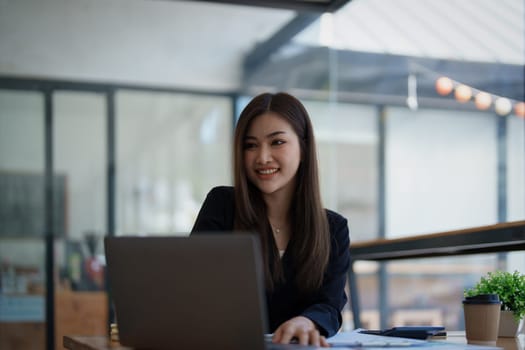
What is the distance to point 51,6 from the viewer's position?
5.45 metres

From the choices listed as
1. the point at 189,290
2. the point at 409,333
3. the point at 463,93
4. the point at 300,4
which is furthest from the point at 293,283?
the point at 300,4

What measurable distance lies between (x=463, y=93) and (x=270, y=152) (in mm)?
3293

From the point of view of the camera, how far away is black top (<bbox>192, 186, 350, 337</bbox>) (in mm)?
1814

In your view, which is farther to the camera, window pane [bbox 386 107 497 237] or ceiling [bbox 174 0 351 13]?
ceiling [bbox 174 0 351 13]

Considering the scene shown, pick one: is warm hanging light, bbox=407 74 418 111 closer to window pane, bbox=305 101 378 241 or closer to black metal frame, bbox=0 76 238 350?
window pane, bbox=305 101 378 241

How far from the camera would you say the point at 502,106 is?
174 inches

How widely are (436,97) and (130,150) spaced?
6.83 ft

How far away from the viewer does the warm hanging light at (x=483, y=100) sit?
4.71m

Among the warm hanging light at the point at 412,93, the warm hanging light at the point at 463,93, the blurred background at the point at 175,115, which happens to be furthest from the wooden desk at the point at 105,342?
the warm hanging light at the point at 412,93

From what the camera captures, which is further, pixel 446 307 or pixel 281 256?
pixel 446 307

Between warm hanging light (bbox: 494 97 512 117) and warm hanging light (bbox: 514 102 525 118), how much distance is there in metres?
0.08

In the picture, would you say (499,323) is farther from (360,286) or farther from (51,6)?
(360,286)

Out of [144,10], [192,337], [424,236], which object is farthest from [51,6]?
[192,337]

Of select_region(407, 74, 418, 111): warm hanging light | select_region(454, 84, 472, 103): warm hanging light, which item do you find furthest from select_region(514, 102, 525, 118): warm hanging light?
select_region(407, 74, 418, 111): warm hanging light
